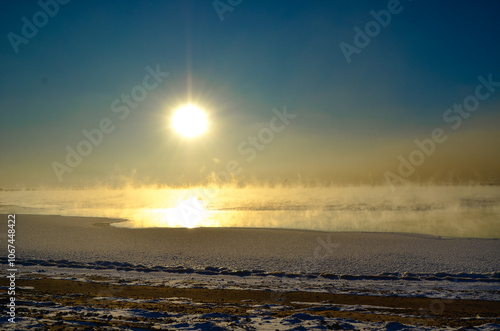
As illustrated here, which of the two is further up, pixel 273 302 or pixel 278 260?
pixel 278 260

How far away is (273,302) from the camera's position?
39.6ft

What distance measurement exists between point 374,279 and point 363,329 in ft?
23.0

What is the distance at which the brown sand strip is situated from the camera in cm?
1055

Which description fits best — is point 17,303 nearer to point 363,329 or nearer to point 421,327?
point 363,329

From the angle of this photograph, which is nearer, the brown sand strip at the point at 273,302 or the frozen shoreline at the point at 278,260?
the brown sand strip at the point at 273,302

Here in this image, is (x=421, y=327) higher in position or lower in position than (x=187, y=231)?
lower

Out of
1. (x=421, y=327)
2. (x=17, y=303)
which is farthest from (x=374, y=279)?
(x=17, y=303)

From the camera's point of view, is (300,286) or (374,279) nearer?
Result: (300,286)

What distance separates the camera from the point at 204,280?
1552 centimetres

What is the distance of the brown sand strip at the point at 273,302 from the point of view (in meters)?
10.6

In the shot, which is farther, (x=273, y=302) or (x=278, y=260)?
(x=278, y=260)

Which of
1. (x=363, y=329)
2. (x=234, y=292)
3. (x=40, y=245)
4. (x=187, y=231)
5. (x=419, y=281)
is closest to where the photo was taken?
(x=363, y=329)

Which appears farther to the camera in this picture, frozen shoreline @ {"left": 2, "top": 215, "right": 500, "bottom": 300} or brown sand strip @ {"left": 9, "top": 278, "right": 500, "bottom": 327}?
frozen shoreline @ {"left": 2, "top": 215, "right": 500, "bottom": 300}

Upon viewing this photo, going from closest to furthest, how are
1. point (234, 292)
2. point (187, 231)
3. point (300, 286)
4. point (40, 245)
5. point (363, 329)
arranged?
1. point (363, 329)
2. point (234, 292)
3. point (300, 286)
4. point (40, 245)
5. point (187, 231)
